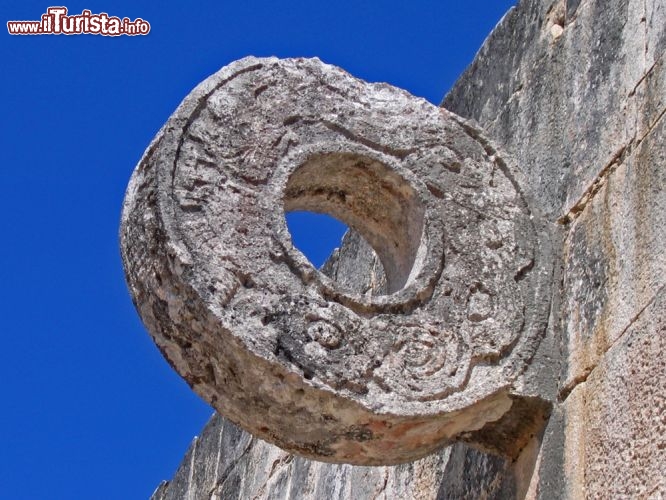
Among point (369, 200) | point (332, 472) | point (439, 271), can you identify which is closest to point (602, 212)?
point (439, 271)

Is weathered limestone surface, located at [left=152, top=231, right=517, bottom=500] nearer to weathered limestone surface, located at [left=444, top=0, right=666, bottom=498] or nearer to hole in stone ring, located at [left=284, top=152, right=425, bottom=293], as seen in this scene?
weathered limestone surface, located at [left=444, top=0, right=666, bottom=498]

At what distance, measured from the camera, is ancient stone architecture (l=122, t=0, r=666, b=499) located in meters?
3.35

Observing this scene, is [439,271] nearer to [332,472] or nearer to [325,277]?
[325,277]

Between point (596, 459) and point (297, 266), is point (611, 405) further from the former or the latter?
point (297, 266)

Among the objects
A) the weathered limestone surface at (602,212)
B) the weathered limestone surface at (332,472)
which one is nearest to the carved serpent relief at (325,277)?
the weathered limestone surface at (602,212)

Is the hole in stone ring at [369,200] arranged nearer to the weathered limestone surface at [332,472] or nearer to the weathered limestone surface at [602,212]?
the weathered limestone surface at [602,212]

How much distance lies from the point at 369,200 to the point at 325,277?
43 cm

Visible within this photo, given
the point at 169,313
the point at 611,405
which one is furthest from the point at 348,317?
the point at 611,405

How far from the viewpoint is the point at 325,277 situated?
11.7 feet

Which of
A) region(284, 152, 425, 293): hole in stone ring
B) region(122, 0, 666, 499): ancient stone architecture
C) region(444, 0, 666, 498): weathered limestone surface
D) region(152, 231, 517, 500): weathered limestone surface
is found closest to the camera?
region(444, 0, 666, 498): weathered limestone surface

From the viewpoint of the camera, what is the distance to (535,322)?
367 centimetres

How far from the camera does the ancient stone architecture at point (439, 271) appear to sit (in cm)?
335

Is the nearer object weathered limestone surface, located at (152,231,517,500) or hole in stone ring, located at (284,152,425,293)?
hole in stone ring, located at (284,152,425,293)

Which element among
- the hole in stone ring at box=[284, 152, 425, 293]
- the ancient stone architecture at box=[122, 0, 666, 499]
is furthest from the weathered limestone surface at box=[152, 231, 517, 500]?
the hole in stone ring at box=[284, 152, 425, 293]
